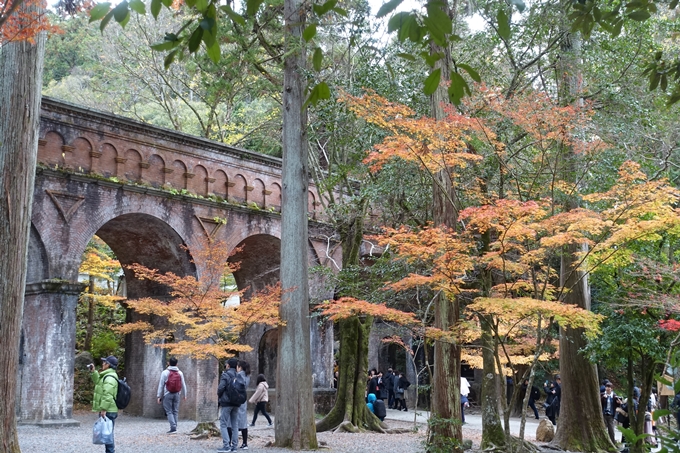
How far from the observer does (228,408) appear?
11.1m

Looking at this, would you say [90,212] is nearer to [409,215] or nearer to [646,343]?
[409,215]

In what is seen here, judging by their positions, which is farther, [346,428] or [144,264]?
[144,264]

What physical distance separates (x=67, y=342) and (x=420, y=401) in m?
15.8

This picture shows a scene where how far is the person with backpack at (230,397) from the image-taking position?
10.9 m

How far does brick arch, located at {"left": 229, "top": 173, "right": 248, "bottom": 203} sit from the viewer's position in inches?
782

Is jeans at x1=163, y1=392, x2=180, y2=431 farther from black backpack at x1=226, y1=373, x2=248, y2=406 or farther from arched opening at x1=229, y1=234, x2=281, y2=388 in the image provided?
arched opening at x1=229, y1=234, x2=281, y2=388

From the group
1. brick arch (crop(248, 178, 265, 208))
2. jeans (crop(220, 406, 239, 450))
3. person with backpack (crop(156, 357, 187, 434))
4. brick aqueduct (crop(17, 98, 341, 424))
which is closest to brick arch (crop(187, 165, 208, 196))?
brick aqueduct (crop(17, 98, 341, 424))

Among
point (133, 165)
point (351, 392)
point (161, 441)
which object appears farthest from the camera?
point (133, 165)

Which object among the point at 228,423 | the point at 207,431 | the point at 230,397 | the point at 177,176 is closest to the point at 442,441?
the point at 230,397

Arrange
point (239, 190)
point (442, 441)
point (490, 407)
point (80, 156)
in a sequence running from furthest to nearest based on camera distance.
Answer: point (239, 190) → point (80, 156) → point (490, 407) → point (442, 441)

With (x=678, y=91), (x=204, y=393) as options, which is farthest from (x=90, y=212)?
(x=678, y=91)

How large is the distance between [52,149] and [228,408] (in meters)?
8.21

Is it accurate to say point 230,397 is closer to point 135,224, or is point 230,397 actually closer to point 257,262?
point 135,224

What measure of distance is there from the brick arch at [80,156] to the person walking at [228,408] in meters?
7.68
